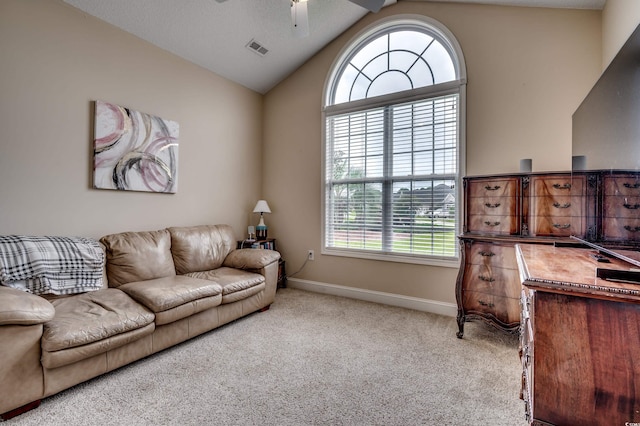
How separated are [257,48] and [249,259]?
8.01 ft

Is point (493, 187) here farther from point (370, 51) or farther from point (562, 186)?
point (370, 51)

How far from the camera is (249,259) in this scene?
3.22m

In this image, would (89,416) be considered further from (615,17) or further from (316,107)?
(615,17)

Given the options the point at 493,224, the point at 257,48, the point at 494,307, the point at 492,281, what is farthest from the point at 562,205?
the point at 257,48

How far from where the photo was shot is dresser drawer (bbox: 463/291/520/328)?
2326 millimetres

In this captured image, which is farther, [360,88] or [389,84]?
[360,88]

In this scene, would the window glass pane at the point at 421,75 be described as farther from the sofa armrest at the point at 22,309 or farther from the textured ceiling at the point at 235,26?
the sofa armrest at the point at 22,309

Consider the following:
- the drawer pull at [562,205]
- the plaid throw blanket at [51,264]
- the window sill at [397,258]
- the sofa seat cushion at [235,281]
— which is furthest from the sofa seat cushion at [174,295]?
the drawer pull at [562,205]

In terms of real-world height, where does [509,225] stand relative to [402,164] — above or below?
below

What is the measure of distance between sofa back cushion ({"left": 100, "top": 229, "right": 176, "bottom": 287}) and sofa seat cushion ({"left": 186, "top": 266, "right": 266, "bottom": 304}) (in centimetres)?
30

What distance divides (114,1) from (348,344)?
3528 mm

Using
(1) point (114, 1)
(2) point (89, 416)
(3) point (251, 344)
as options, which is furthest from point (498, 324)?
(1) point (114, 1)

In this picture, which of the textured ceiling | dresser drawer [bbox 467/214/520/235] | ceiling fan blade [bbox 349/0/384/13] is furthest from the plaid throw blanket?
dresser drawer [bbox 467/214/520/235]

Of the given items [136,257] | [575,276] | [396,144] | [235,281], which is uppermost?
[396,144]
